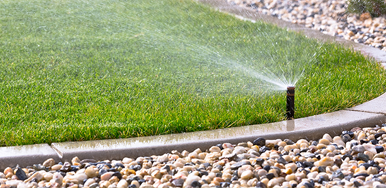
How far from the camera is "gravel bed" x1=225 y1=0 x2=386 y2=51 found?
6082 millimetres

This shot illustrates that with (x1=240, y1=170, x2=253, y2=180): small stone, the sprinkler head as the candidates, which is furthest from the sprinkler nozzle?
(x1=240, y1=170, x2=253, y2=180): small stone

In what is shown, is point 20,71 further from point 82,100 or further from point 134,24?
point 134,24

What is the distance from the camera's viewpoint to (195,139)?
2939 mm

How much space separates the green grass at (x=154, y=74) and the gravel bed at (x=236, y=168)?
0.34 meters

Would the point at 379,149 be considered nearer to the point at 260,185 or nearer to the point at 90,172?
the point at 260,185

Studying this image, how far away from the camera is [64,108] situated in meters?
3.54

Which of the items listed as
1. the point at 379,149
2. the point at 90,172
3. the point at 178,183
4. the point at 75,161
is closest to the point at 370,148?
Answer: the point at 379,149

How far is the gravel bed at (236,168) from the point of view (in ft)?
7.93

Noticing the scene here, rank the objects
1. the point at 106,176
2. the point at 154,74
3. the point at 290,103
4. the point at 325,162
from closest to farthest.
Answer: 1. the point at 106,176
2. the point at 325,162
3. the point at 290,103
4. the point at 154,74

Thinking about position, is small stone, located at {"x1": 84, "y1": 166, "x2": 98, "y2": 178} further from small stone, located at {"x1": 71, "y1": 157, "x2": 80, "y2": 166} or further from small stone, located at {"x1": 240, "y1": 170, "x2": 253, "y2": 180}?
small stone, located at {"x1": 240, "y1": 170, "x2": 253, "y2": 180}

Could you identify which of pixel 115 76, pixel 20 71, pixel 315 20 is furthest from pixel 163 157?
pixel 315 20

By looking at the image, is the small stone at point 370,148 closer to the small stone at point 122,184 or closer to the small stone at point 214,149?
the small stone at point 214,149

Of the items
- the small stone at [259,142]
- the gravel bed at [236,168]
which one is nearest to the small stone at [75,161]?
the gravel bed at [236,168]

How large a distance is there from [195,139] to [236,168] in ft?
1.47
